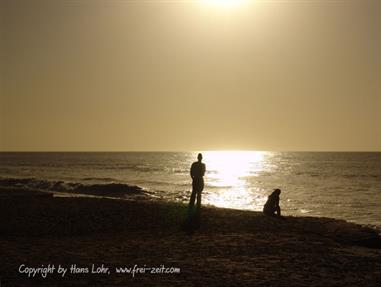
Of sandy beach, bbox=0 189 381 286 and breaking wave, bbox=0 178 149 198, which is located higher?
sandy beach, bbox=0 189 381 286

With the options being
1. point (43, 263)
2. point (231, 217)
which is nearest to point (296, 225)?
point (231, 217)

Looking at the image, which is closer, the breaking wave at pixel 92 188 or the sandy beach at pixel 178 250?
the sandy beach at pixel 178 250

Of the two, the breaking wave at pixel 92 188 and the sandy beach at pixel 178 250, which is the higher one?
the sandy beach at pixel 178 250

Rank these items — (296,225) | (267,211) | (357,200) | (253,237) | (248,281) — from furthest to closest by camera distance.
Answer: (357,200), (267,211), (296,225), (253,237), (248,281)

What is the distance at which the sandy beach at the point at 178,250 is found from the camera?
9180mm

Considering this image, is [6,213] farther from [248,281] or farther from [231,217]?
[248,281]

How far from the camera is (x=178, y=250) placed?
1163 cm

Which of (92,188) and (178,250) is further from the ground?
(178,250)

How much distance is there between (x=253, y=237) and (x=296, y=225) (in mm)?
3939

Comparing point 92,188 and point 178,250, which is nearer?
point 178,250

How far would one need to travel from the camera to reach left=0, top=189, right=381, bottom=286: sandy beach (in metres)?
9.18

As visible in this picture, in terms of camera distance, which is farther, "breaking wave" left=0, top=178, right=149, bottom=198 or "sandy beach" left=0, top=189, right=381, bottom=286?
"breaking wave" left=0, top=178, right=149, bottom=198

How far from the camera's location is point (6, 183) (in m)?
44.9

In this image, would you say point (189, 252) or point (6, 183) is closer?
point (189, 252)
